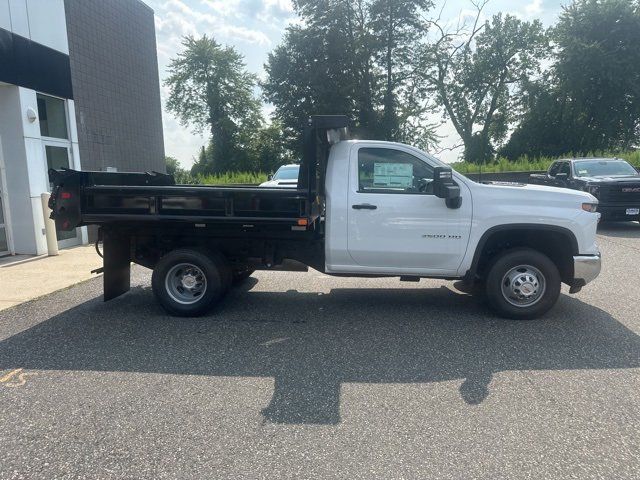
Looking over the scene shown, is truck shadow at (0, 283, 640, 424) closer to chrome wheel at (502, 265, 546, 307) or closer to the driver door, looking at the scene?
chrome wheel at (502, 265, 546, 307)

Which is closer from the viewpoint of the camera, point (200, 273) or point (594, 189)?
point (200, 273)

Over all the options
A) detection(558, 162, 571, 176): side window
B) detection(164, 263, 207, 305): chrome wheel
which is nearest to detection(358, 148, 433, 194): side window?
detection(164, 263, 207, 305): chrome wheel

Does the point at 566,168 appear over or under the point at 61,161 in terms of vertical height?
under

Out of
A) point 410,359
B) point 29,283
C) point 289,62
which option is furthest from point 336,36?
point 410,359

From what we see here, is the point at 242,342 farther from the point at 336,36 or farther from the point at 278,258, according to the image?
the point at 336,36

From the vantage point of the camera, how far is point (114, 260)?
6074 mm

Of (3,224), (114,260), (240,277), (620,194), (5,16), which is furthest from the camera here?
(620,194)

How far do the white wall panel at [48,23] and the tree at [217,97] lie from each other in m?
42.5

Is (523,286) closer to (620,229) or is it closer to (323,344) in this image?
(323,344)

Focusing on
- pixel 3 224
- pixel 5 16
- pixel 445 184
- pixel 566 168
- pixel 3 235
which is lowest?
pixel 3 235

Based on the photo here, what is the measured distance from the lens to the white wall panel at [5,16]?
9122 mm

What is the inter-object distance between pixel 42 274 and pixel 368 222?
6097 millimetres

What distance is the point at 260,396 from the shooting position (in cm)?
382

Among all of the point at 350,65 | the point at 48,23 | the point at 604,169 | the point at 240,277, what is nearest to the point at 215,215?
the point at 240,277
